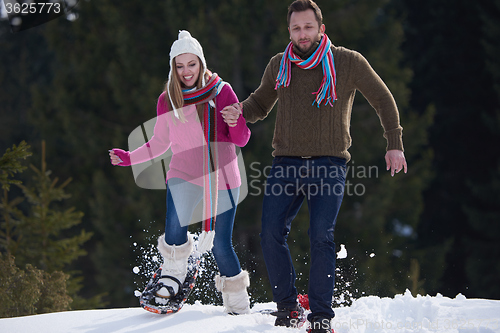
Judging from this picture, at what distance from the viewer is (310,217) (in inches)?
120

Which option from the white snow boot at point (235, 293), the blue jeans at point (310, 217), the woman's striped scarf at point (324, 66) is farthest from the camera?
the white snow boot at point (235, 293)

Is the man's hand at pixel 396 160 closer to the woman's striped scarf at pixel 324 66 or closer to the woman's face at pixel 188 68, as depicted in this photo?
the woman's striped scarf at pixel 324 66

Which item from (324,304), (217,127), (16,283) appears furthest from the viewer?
(16,283)

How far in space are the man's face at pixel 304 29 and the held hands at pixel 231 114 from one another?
521mm

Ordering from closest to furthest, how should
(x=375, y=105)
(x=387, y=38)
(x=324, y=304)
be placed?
1. (x=324, y=304)
2. (x=375, y=105)
3. (x=387, y=38)

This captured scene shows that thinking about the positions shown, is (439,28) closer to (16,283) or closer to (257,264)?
(257,264)

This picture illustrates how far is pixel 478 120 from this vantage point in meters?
12.9

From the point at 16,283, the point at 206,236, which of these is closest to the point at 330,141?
the point at 206,236

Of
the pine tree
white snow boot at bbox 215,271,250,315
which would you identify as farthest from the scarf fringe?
the pine tree

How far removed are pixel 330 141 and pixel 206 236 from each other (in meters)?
0.98

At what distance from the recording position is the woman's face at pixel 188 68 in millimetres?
3369

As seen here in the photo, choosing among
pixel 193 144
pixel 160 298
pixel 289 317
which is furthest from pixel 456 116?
pixel 160 298

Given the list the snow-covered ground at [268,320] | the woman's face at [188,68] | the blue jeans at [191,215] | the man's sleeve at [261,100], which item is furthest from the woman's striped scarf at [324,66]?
the snow-covered ground at [268,320]

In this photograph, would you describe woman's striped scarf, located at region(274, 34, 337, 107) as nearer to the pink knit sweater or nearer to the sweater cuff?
the sweater cuff
